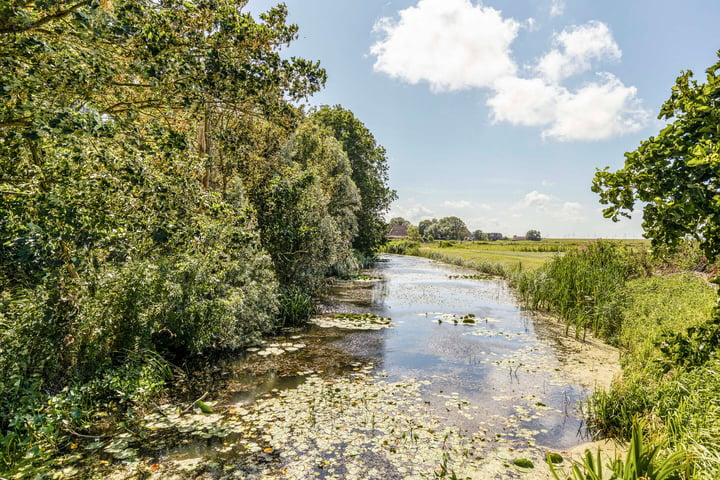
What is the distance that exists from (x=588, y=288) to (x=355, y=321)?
26.7 feet

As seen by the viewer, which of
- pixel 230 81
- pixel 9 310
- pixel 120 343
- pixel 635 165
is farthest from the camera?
pixel 120 343

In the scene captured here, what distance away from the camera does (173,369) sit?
7711mm

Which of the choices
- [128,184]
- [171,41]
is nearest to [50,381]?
[128,184]

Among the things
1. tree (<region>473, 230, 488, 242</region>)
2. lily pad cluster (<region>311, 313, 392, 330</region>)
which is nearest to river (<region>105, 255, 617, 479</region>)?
lily pad cluster (<region>311, 313, 392, 330</region>)

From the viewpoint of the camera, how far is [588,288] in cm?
1231

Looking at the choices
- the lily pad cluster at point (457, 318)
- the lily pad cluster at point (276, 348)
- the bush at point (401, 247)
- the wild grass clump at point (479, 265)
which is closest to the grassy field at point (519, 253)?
the wild grass clump at point (479, 265)

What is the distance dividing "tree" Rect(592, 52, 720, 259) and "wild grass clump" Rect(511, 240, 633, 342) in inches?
292

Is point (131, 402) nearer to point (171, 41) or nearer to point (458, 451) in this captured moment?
point (458, 451)

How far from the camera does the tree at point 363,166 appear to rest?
3722cm

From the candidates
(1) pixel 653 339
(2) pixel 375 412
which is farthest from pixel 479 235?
(2) pixel 375 412

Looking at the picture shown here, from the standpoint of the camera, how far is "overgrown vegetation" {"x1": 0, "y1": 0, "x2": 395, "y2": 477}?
14.0 ft

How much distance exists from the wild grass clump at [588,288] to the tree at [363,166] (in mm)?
21402

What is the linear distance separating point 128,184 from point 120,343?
3.04 m

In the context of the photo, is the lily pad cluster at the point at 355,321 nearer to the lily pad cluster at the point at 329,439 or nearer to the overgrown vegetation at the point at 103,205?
the overgrown vegetation at the point at 103,205
